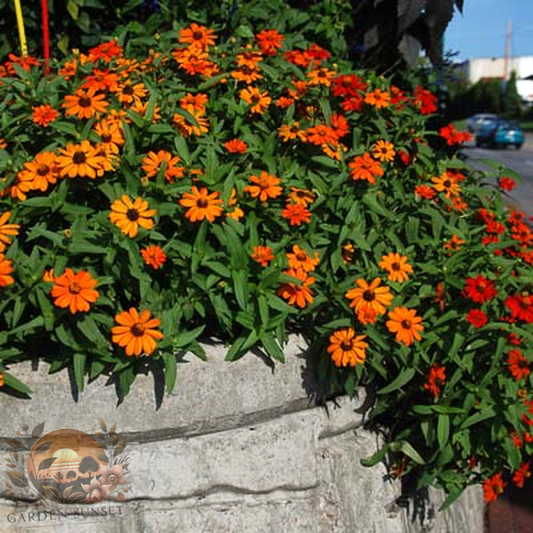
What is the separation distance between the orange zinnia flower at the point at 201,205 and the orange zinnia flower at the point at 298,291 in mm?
271

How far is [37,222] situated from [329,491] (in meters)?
1.10

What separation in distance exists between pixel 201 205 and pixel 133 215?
0.59 feet

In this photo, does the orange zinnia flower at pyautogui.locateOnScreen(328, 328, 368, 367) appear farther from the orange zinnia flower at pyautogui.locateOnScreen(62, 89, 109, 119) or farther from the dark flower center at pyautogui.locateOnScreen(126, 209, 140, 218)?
the orange zinnia flower at pyautogui.locateOnScreen(62, 89, 109, 119)

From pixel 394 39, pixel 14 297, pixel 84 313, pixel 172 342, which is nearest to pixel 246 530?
pixel 172 342

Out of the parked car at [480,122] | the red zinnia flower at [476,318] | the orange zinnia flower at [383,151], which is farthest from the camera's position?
the parked car at [480,122]

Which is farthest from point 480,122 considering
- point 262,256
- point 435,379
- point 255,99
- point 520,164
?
point 262,256

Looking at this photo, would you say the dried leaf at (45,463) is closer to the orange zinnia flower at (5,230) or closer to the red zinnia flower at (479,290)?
the orange zinnia flower at (5,230)

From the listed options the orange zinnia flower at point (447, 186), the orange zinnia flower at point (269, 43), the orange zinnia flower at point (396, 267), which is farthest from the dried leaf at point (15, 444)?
the orange zinnia flower at point (269, 43)

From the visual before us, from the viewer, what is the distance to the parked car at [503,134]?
2678 centimetres

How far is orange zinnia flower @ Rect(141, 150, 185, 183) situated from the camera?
6.65ft

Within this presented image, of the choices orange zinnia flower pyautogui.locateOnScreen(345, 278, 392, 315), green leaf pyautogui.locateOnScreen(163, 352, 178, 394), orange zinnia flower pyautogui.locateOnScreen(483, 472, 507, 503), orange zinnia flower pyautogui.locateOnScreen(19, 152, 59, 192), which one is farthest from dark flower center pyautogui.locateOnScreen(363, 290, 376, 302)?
orange zinnia flower pyautogui.locateOnScreen(19, 152, 59, 192)

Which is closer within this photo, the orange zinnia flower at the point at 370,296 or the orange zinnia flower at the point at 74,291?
the orange zinnia flower at the point at 74,291

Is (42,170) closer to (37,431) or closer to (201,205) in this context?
(201,205)

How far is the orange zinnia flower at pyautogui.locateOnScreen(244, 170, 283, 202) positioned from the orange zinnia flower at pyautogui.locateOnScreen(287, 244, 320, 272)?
16 centimetres
